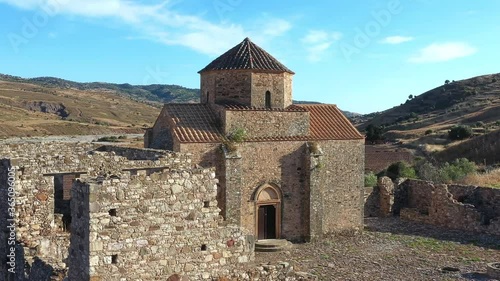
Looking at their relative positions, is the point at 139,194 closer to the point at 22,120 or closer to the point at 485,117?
the point at 485,117

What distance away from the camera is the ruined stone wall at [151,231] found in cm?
696

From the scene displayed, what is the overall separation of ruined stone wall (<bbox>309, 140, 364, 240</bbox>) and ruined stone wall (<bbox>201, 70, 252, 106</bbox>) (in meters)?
3.59

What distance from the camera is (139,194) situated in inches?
285

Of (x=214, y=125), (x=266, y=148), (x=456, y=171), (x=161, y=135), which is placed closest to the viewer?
(x=214, y=125)

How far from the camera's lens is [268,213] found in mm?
19406

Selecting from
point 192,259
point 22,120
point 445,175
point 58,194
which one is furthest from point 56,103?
point 192,259

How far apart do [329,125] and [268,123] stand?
332 cm

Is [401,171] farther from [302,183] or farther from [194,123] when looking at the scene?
[194,123]

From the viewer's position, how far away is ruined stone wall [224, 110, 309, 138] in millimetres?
18734

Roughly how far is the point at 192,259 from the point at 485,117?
5755 cm

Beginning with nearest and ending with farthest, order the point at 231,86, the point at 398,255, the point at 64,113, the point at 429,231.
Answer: the point at 398,255, the point at 231,86, the point at 429,231, the point at 64,113

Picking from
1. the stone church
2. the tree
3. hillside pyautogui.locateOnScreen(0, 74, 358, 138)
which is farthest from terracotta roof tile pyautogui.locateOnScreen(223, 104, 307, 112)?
hillside pyautogui.locateOnScreen(0, 74, 358, 138)

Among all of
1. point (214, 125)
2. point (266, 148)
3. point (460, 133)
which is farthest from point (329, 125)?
point (460, 133)

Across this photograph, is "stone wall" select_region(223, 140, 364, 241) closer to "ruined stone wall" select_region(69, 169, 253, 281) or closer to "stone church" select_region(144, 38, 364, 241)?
"stone church" select_region(144, 38, 364, 241)
